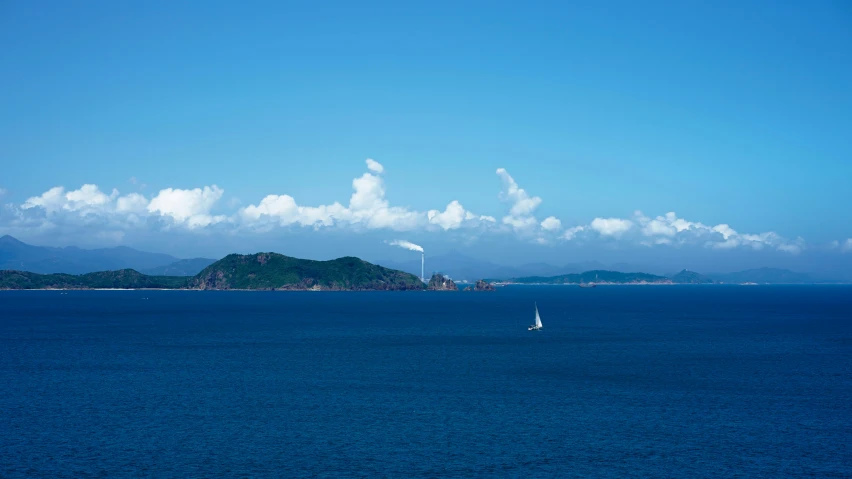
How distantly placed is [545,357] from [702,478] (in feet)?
232

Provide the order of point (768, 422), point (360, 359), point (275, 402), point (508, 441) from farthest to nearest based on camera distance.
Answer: point (360, 359)
point (275, 402)
point (768, 422)
point (508, 441)

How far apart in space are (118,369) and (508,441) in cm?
7138

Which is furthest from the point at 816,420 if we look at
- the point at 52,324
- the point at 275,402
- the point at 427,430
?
the point at 52,324

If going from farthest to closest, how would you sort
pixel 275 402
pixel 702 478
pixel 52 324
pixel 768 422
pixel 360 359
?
pixel 52 324 < pixel 360 359 < pixel 275 402 < pixel 768 422 < pixel 702 478

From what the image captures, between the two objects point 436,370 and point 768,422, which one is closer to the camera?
point 768,422

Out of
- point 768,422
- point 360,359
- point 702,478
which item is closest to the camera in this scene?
point 702,478

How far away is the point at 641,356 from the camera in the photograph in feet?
428

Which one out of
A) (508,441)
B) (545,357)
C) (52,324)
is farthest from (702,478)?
(52,324)

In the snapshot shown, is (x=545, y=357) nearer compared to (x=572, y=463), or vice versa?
(x=572, y=463)

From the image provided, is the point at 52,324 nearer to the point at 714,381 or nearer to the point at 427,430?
the point at 427,430

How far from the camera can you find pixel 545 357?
12912cm

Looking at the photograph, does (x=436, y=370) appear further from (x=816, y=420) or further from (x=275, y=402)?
(x=816, y=420)

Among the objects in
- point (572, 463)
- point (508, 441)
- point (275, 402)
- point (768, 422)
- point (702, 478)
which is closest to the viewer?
point (702, 478)

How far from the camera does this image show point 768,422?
249 feet
